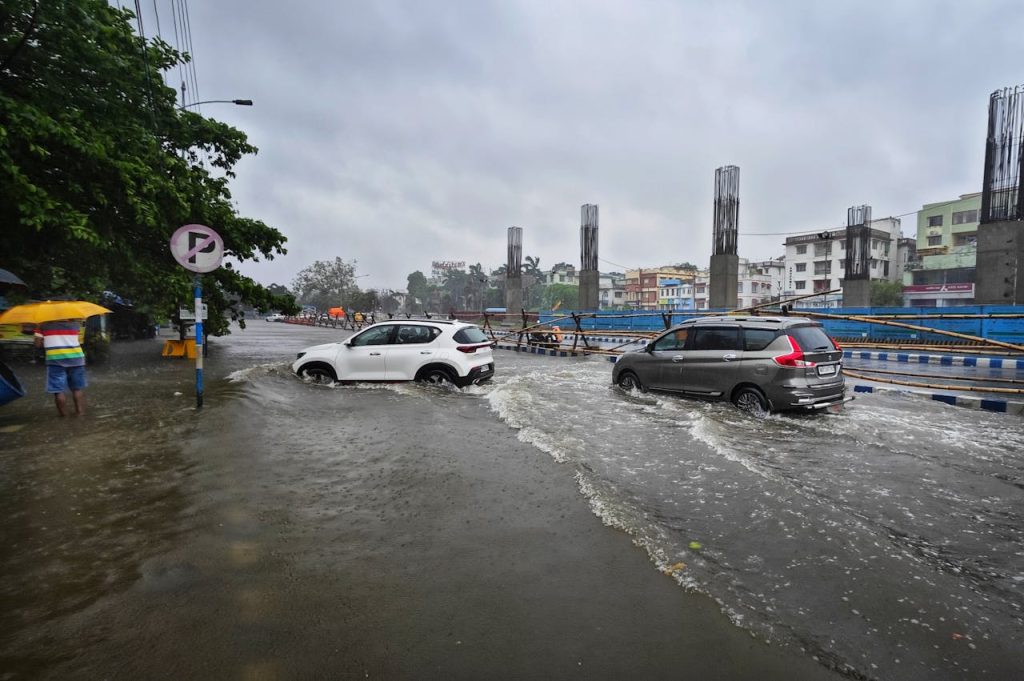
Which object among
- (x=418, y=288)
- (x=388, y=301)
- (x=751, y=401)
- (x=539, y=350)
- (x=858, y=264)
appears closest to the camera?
(x=751, y=401)

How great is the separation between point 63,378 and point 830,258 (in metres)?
75.5

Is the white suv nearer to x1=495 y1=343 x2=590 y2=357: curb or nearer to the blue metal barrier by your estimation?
the blue metal barrier

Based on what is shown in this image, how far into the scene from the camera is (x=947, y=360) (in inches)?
629

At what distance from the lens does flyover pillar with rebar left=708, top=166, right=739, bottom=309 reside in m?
27.8

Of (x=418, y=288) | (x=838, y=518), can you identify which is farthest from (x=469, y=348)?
(x=418, y=288)

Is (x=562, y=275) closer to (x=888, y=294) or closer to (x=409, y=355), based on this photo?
(x=888, y=294)

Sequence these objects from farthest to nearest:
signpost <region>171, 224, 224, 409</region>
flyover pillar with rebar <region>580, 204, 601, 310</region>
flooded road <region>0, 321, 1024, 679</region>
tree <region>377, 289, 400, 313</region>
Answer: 1. tree <region>377, 289, 400, 313</region>
2. flyover pillar with rebar <region>580, 204, 601, 310</region>
3. signpost <region>171, 224, 224, 409</region>
4. flooded road <region>0, 321, 1024, 679</region>

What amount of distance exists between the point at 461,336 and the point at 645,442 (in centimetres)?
497

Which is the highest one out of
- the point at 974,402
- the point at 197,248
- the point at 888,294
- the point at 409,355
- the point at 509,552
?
the point at 888,294

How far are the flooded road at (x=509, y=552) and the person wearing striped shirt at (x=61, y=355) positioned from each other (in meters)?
0.83

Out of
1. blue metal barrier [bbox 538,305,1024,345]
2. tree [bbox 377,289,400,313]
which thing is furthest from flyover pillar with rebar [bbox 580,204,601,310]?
tree [bbox 377,289,400,313]

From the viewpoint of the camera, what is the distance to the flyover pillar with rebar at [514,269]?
4303 centimetres

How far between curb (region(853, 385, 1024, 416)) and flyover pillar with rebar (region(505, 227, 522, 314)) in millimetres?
33360

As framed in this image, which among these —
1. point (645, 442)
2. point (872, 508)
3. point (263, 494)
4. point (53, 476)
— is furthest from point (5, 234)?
A: point (872, 508)
